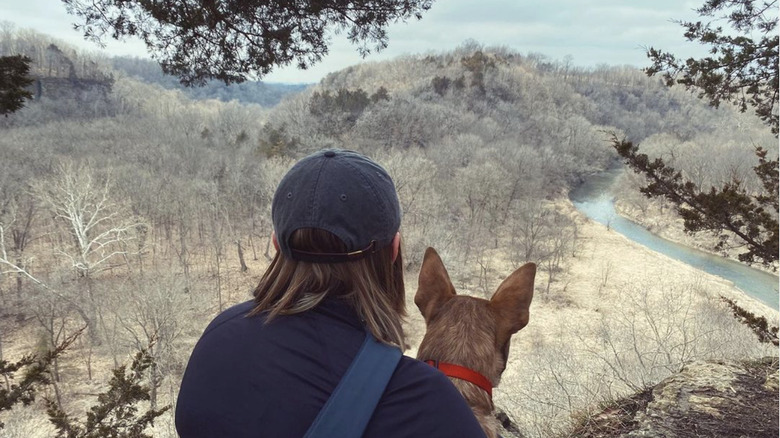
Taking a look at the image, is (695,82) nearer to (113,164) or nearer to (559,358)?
(559,358)

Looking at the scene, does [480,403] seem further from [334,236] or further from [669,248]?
[669,248]

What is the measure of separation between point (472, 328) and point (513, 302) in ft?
0.70

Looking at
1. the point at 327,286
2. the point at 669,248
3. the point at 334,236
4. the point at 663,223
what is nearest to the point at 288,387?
the point at 327,286

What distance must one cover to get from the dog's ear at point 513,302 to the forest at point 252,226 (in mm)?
2605

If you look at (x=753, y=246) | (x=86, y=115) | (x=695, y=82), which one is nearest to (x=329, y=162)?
(x=753, y=246)

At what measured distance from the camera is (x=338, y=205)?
136cm

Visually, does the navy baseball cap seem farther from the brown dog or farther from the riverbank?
the riverbank

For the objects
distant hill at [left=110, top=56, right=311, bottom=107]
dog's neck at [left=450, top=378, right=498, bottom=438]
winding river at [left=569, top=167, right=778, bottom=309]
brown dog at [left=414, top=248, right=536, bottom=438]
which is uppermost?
distant hill at [left=110, top=56, right=311, bottom=107]

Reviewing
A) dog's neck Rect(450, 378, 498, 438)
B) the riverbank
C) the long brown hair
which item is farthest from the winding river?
the long brown hair

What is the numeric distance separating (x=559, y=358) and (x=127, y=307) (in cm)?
1932

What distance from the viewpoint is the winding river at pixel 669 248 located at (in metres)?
28.6

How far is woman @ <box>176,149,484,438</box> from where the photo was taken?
3.79ft

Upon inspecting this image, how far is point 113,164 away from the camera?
35.2 m

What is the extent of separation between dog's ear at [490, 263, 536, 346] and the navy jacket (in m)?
0.75
